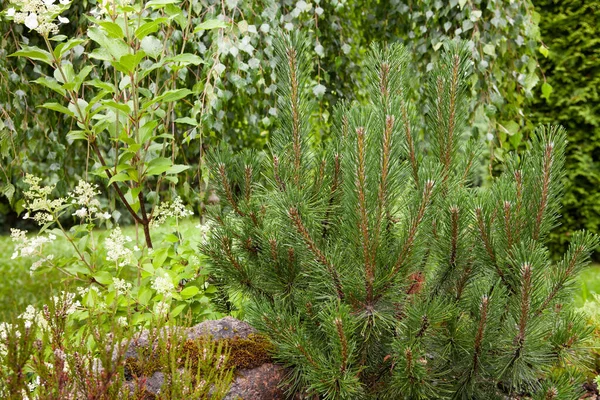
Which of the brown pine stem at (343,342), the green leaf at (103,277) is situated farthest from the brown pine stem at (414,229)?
the green leaf at (103,277)

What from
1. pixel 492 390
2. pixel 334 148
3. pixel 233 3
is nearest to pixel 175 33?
pixel 233 3

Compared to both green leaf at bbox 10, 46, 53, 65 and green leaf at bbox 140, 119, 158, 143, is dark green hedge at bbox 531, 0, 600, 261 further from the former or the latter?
green leaf at bbox 10, 46, 53, 65

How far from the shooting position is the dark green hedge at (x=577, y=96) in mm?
5496

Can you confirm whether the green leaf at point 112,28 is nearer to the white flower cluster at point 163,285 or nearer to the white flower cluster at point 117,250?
the white flower cluster at point 117,250

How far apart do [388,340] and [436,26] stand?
203 centimetres

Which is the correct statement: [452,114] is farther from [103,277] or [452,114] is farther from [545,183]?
[103,277]

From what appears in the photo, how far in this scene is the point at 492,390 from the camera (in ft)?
5.85

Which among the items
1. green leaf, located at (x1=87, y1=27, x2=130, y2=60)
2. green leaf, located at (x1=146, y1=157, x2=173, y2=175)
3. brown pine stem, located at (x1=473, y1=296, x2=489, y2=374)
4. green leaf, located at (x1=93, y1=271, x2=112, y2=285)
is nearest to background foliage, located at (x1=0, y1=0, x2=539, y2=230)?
green leaf, located at (x1=146, y1=157, x2=173, y2=175)

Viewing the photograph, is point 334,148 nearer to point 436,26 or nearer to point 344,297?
point 344,297

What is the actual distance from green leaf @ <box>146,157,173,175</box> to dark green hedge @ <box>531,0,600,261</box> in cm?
435

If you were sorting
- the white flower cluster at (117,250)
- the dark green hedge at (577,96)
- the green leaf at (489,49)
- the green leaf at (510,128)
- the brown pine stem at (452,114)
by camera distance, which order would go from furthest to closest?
1. the dark green hedge at (577,96)
2. the green leaf at (510,128)
3. the green leaf at (489,49)
4. the white flower cluster at (117,250)
5. the brown pine stem at (452,114)

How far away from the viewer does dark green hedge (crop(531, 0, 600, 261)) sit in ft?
18.0

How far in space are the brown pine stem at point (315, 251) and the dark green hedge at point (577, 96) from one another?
4416mm

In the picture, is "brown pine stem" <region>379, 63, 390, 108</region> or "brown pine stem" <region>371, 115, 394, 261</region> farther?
"brown pine stem" <region>379, 63, 390, 108</region>
